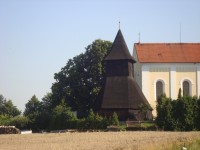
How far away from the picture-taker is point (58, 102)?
6562 centimetres

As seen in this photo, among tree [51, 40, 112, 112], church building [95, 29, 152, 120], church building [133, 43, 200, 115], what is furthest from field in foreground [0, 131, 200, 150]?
tree [51, 40, 112, 112]

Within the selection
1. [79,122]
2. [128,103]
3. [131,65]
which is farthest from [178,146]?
[131,65]

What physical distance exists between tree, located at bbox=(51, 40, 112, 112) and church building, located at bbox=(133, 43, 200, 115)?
5.70 metres

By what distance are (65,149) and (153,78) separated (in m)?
39.1

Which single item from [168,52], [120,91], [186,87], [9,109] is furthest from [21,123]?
[9,109]

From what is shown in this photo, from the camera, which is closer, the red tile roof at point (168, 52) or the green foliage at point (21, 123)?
the green foliage at point (21, 123)

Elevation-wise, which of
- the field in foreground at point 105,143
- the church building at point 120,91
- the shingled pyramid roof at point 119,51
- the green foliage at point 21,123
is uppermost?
the shingled pyramid roof at point 119,51

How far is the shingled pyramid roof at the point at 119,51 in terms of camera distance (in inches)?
2324

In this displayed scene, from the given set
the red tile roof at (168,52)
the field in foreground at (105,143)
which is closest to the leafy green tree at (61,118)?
the red tile roof at (168,52)

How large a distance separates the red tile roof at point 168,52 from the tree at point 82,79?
5.98 metres

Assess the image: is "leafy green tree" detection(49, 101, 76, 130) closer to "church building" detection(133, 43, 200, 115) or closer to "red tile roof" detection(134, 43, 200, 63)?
"church building" detection(133, 43, 200, 115)

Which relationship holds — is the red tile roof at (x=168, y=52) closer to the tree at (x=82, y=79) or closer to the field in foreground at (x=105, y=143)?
the tree at (x=82, y=79)

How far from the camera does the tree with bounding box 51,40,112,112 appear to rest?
64875mm

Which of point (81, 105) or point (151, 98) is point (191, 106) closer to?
point (151, 98)
